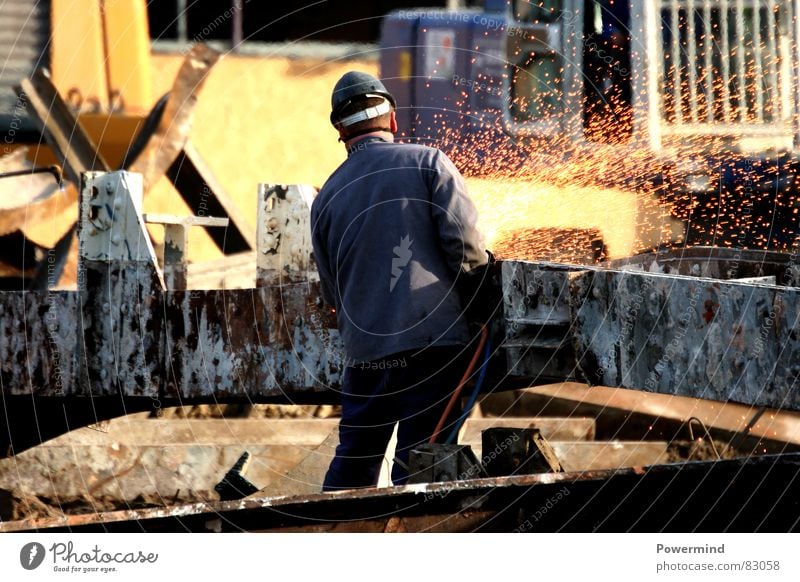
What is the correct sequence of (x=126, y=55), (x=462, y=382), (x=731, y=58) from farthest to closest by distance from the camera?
(x=126, y=55)
(x=731, y=58)
(x=462, y=382)

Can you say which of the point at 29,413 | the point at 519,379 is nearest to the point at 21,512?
the point at 29,413

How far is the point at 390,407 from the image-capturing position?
462 cm

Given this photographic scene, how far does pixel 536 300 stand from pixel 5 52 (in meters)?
12.4

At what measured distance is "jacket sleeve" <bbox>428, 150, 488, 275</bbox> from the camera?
4.40 m

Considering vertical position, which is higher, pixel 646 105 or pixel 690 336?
pixel 646 105

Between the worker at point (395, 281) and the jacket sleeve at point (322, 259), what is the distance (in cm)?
2

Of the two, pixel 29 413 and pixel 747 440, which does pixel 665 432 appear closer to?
pixel 747 440

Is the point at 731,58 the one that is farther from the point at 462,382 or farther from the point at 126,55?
the point at 126,55

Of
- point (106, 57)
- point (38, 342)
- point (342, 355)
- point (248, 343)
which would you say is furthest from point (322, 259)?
point (106, 57)

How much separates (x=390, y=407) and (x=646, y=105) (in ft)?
22.6

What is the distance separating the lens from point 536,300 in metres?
4.28

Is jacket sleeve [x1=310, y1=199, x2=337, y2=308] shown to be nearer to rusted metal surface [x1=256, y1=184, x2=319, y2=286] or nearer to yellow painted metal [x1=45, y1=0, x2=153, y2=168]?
rusted metal surface [x1=256, y1=184, x2=319, y2=286]
